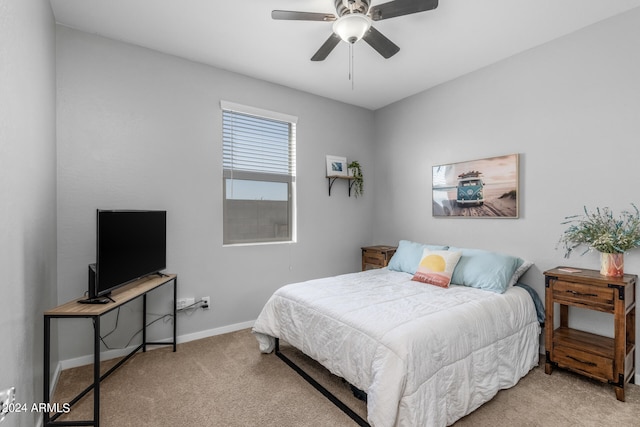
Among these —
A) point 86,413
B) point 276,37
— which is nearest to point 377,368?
point 86,413

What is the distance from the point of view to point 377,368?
5.56 ft

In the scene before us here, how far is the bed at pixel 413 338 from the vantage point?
1636 millimetres

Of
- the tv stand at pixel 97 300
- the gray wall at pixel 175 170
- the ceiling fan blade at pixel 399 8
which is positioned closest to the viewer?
the ceiling fan blade at pixel 399 8

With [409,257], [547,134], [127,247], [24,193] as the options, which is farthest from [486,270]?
[24,193]

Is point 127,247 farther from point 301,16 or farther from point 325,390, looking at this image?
point 301,16

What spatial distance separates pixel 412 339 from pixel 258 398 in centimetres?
116

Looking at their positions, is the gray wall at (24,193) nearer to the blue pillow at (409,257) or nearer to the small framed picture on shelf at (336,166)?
the small framed picture on shelf at (336,166)

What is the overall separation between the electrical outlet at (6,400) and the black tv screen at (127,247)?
74cm

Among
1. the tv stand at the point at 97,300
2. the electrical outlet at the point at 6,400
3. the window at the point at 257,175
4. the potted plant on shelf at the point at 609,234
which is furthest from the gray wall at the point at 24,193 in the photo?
the potted plant on shelf at the point at 609,234

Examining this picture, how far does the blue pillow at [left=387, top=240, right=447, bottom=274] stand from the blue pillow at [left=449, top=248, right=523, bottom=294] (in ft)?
1.22

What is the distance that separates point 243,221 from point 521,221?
282 cm

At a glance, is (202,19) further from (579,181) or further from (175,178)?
(579,181)

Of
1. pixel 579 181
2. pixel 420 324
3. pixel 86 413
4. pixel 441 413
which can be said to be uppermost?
pixel 579 181

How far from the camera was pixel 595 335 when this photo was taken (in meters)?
2.45
